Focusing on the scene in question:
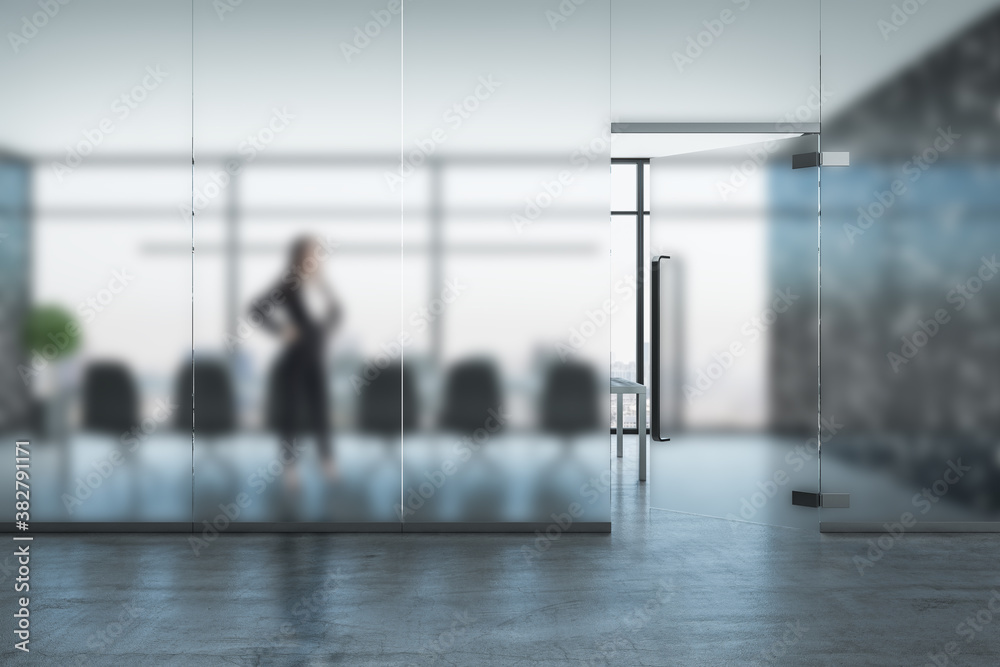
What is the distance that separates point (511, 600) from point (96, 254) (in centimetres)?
320

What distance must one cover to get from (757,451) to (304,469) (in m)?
2.85

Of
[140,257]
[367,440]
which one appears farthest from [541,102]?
[140,257]

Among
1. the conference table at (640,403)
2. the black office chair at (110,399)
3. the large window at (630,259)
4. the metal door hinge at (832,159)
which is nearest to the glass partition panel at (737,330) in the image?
the metal door hinge at (832,159)

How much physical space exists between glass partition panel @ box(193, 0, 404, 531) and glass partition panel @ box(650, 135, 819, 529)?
75.2 inches

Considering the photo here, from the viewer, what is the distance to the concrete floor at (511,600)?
3070 mm

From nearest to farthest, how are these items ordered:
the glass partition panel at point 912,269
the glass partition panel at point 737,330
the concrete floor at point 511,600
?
the concrete floor at point 511,600, the glass partition panel at point 912,269, the glass partition panel at point 737,330

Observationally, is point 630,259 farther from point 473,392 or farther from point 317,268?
point 317,268

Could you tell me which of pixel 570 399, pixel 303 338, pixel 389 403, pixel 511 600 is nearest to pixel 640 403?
pixel 570 399

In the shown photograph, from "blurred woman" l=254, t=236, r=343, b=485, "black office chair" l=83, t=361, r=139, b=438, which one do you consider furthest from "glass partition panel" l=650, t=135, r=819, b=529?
"black office chair" l=83, t=361, r=139, b=438

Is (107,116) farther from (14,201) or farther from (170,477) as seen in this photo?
(170,477)

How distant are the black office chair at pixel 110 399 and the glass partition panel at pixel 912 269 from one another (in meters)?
4.23

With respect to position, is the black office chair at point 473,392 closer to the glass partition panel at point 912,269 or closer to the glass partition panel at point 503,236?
the glass partition panel at point 503,236

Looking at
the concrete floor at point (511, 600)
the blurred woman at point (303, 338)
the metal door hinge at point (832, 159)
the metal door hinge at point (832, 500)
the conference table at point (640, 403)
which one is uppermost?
the metal door hinge at point (832, 159)

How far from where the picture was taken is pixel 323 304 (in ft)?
15.9
